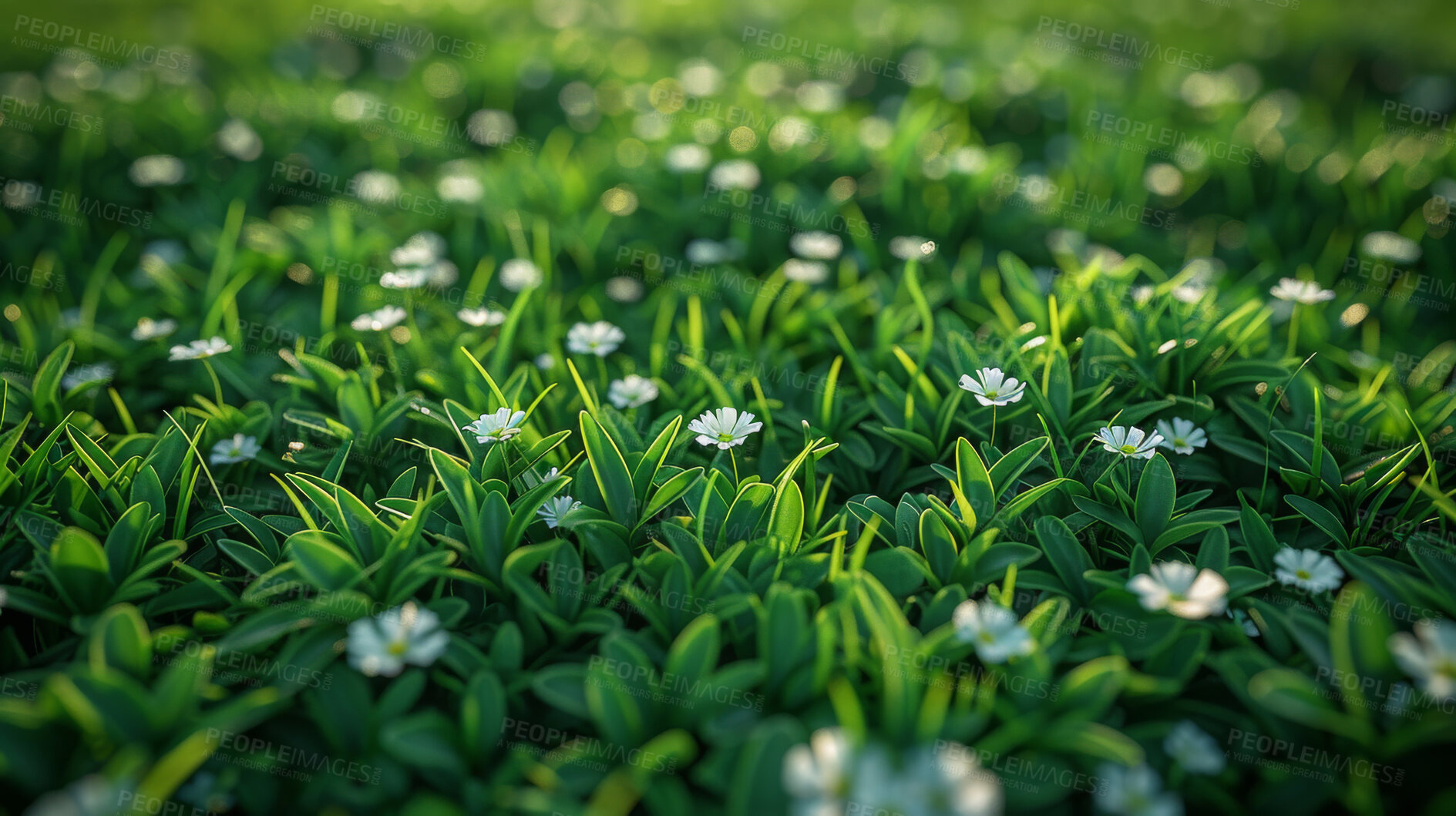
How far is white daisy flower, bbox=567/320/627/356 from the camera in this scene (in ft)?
8.20

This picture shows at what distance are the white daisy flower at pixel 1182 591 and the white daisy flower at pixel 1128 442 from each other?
37 centimetres

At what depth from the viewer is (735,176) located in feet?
11.3

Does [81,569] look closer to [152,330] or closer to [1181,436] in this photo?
[152,330]

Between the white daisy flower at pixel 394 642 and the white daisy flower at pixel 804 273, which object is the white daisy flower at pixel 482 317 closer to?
the white daisy flower at pixel 804 273

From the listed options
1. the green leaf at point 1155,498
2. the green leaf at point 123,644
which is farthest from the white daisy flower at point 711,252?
the green leaf at point 123,644

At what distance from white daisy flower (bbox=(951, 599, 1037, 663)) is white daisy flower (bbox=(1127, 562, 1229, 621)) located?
25 centimetres

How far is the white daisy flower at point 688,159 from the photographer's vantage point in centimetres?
361

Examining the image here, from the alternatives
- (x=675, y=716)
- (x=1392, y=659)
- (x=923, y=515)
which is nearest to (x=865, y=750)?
(x=675, y=716)

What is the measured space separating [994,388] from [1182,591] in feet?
2.18

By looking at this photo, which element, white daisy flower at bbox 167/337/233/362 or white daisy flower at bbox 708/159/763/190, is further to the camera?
white daisy flower at bbox 708/159/763/190

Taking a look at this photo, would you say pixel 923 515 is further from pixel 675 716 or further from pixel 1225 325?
pixel 1225 325

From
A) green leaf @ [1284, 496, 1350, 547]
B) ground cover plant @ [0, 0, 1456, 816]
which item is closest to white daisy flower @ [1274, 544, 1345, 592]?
ground cover plant @ [0, 0, 1456, 816]

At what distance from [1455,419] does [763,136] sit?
9.19 ft

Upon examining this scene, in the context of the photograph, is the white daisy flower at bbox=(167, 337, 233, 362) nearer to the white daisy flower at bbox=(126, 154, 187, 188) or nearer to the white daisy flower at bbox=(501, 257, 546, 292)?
the white daisy flower at bbox=(501, 257, 546, 292)
